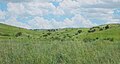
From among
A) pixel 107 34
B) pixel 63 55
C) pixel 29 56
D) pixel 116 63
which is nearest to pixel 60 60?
pixel 63 55

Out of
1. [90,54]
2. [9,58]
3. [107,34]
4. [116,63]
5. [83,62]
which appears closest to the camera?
[116,63]

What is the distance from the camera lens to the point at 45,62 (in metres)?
11.2

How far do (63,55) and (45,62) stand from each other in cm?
93

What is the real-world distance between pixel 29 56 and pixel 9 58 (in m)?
0.77

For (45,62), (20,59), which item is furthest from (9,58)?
(45,62)

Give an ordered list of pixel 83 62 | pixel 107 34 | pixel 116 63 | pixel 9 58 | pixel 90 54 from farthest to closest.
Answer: pixel 107 34 < pixel 90 54 < pixel 9 58 < pixel 83 62 < pixel 116 63

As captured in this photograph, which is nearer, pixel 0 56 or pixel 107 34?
pixel 0 56

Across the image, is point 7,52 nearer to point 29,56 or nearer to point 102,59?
point 29,56

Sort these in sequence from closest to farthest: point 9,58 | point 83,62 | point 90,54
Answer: point 83,62 < point 9,58 < point 90,54

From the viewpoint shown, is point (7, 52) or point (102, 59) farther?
point (7, 52)

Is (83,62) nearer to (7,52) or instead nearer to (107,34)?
(7,52)

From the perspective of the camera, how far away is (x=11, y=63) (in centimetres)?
1130

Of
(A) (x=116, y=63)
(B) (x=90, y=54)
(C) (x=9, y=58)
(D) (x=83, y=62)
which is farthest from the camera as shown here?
(B) (x=90, y=54)

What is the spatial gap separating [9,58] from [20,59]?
44 cm
